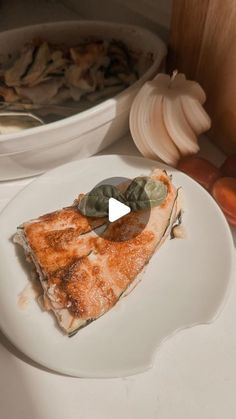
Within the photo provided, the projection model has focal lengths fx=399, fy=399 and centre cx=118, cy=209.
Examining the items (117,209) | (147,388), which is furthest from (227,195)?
(147,388)

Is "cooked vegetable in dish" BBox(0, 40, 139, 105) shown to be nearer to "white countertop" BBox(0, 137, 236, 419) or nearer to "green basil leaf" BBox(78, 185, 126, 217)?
"green basil leaf" BBox(78, 185, 126, 217)

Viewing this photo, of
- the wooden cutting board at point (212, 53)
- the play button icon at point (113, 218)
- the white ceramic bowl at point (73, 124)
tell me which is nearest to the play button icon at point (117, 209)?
the play button icon at point (113, 218)

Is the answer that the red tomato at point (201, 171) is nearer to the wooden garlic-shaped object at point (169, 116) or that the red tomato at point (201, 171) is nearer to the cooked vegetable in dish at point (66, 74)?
the wooden garlic-shaped object at point (169, 116)

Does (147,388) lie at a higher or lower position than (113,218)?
lower

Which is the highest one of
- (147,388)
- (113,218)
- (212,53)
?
(212,53)

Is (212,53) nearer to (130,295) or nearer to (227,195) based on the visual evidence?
(227,195)

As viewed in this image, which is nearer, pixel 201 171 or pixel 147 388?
pixel 147 388

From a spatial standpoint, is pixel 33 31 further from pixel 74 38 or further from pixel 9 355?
pixel 9 355
